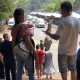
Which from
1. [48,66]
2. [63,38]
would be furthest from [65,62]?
[48,66]

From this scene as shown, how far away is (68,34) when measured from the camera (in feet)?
21.2

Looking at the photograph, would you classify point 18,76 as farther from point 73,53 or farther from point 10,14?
point 10,14

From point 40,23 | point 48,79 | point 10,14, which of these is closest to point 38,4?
point 40,23

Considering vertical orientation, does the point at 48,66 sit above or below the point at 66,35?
below

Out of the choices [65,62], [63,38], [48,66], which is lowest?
[48,66]

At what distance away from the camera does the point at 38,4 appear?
181 metres

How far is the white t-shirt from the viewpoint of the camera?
6387 millimetres

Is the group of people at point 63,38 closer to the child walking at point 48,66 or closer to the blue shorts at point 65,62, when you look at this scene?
the blue shorts at point 65,62

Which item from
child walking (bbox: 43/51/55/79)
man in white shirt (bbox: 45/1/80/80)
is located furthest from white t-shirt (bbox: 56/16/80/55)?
child walking (bbox: 43/51/55/79)

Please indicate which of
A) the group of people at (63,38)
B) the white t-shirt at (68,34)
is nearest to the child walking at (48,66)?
the group of people at (63,38)

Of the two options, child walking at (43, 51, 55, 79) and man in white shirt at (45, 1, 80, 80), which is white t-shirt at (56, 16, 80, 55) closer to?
man in white shirt at (45, 1, 80, 80)

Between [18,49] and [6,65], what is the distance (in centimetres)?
400

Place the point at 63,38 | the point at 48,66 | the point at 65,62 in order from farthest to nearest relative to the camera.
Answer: the point at 48,66, the point at 65,62, the point at 63,38

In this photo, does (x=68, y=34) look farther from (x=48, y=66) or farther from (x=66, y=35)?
(x=48, y=66)
